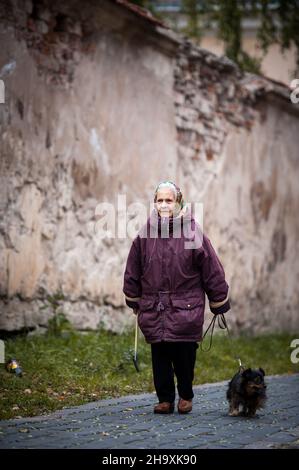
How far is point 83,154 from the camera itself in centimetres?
1014

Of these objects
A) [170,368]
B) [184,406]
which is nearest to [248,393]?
[184,406]

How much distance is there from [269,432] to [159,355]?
1.12m

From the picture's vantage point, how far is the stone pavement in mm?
5266


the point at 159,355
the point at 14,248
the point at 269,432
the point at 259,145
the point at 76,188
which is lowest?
the point at 269,432

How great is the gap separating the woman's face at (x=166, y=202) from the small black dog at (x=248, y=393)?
134cm

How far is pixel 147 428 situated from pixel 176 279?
1223 millimetres

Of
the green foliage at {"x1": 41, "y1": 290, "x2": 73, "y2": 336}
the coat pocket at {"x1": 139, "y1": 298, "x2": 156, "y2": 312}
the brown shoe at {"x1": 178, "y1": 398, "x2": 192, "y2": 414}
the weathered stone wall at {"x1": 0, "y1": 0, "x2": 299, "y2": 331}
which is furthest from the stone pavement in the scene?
the weathered stone wall at {"x1": 0, "y1": 0, "x2": 299, "y2": 331}

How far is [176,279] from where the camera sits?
656 cm

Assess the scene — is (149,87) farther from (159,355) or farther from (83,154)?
(159,355)

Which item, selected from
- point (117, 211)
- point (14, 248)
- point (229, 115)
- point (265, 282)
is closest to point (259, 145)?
point (229, 115)

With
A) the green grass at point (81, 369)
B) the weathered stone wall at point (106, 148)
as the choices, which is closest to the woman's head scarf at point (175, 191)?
the green grass at point (81, 369)

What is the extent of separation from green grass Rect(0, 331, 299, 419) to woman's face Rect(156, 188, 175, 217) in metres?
1.69

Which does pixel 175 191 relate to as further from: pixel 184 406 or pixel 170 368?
pixel 184 406

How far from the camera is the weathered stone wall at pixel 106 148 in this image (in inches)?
361
